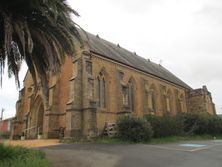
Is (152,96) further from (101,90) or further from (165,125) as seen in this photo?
(165,125)

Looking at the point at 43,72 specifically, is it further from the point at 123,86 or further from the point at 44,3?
the point at 123,86

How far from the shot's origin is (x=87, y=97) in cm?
2300

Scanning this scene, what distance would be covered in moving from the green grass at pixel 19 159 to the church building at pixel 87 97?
9105 mm

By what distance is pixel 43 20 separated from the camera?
10.6 meters

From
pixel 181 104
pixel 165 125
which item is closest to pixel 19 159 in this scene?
pixel 165 125

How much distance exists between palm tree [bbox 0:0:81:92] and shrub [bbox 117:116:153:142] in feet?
34.2

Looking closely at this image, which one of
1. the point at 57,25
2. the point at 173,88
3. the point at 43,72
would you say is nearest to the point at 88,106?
the point at 43,72

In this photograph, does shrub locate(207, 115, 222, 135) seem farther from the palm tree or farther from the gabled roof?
the palm tree

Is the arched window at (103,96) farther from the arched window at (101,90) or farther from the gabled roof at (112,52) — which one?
the gabled roof at (112,52)

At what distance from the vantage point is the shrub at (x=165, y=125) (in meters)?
23.6

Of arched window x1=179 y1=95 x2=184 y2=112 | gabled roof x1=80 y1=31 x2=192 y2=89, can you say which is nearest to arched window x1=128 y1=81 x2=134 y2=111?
gabled roof x1=80 y1=31 x2=192 y2=89

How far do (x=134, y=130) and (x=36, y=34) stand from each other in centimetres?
1256

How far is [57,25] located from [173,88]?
33587 mm

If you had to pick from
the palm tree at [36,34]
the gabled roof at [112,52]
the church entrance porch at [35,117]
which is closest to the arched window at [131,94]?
the gabled roof at [112,52]
